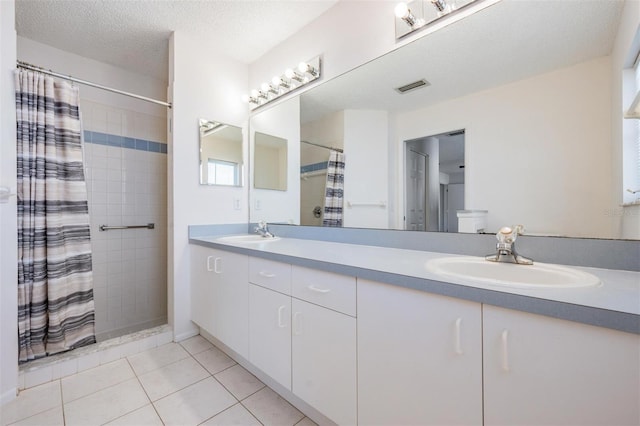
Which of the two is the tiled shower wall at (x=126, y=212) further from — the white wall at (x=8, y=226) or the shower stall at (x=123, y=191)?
the white wall at (x=8, y=226)

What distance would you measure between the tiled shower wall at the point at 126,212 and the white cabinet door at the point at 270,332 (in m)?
1.74

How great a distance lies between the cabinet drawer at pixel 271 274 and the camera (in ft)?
4.14

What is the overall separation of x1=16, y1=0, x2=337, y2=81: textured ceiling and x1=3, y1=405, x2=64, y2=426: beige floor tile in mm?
2382

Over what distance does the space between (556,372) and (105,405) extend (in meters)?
1.90

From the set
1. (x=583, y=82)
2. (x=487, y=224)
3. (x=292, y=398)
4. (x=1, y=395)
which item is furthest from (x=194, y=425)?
(x=583, y=82)

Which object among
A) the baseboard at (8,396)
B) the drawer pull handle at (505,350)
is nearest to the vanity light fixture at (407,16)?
the drawer pull handle at (505,350)

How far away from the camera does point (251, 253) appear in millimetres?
1469

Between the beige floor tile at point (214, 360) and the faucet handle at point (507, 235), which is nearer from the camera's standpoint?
the faucet handle at point (507, 235)

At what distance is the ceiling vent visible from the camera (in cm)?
141

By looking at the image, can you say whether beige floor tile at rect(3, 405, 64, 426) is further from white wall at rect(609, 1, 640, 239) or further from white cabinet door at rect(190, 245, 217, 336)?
white wall at rect(609, 1, 640, 239)

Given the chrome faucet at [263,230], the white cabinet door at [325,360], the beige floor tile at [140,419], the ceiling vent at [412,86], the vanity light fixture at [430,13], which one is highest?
the vanity light fixture at [430,13]

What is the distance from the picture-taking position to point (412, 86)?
1459mm

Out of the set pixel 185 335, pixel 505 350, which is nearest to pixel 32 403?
pixel 185 335

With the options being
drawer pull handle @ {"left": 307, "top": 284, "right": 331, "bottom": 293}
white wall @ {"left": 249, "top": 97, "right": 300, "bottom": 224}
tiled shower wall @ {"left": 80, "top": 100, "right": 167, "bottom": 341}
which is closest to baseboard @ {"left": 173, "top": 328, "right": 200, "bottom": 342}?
tiled shower wall @ {"left": 80, "top": 100, "right": 167, "bottom": 341}
